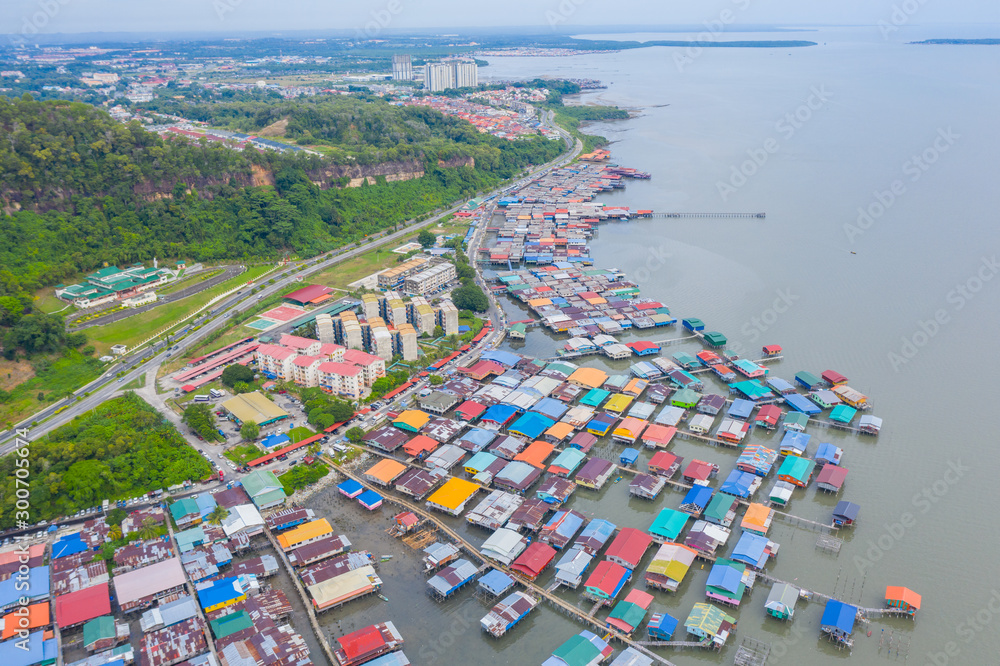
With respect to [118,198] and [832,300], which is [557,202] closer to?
[832,300]

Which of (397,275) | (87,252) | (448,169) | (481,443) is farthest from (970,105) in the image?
(87,252)

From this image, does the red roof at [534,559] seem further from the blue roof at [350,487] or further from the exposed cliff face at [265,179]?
the exposed cliff face at [265,179]

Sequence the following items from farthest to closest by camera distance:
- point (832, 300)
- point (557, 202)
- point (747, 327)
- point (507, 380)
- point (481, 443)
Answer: point (557, 202) → point (832, 300) → point (747, 327) → point (507, 380) → point (481, 443)

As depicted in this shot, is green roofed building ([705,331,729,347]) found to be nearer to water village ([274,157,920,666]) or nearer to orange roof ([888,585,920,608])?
water village ([274,157,920,666])

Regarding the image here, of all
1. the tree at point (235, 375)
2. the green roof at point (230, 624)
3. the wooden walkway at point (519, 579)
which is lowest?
the wooden walkway at point (519, 579)

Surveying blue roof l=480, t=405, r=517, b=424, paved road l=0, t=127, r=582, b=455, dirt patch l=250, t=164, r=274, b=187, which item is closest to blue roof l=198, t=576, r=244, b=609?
paved road l=0, t=127, r=582, b=455

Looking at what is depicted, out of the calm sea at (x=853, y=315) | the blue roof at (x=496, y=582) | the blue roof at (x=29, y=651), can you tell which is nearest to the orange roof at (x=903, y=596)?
the calm sea at (x=853, y=315)

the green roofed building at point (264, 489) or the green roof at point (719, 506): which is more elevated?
the green roofed building at point (264, 489)
